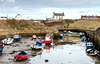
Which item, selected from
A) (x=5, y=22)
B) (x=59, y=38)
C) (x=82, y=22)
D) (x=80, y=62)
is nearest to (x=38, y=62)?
(x=80, y=62)

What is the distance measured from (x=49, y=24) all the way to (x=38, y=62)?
11041 cm

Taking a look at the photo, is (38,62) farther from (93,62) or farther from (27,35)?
(27,35)

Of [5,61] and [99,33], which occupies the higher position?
[99,33]

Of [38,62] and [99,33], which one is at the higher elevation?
[99,33]

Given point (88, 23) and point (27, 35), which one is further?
point (88, 23)

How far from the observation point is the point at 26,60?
3588 centimetres

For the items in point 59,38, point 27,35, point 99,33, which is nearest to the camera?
point 99,33

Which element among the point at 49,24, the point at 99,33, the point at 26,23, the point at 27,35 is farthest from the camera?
the point at 49,24

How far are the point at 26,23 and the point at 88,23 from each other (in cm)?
5577

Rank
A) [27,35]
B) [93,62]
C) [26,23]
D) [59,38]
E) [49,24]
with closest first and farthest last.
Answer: [93,62]
[59,38]
[27,35]
[26,23]
[49,24]

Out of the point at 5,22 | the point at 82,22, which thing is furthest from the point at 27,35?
the point at 82,22

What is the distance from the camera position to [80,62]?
115 ft

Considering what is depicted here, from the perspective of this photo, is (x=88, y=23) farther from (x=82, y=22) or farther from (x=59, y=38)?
(x=59, y=38)

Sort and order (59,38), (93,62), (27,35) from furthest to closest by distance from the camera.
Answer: (27,35)
(59,38)
(93,62)
